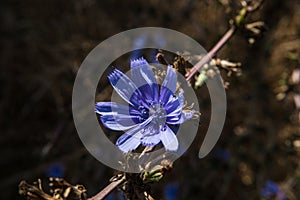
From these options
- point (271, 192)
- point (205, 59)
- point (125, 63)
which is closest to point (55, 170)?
point (125, 63)

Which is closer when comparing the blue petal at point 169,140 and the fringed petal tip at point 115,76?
the blue petal at point 169,140

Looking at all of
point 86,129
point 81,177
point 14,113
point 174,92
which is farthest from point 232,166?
point 174,92

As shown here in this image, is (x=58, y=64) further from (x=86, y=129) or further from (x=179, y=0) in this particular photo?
(x=86, y=129)

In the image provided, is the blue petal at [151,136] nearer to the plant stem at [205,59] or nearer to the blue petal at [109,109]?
the blue petal at [109,109]

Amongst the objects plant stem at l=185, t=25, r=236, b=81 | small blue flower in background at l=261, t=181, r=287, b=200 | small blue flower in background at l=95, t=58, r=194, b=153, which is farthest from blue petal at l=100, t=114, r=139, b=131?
small blue flower in background at l=261, t=181, r=287, b=200

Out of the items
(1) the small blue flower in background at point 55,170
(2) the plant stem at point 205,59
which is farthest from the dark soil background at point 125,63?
(2) the plant stem at point 205,59

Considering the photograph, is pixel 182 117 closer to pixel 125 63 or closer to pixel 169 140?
pixel 169 140

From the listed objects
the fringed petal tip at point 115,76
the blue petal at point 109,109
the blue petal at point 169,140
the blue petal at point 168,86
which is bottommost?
the blue petal at point 169,140
